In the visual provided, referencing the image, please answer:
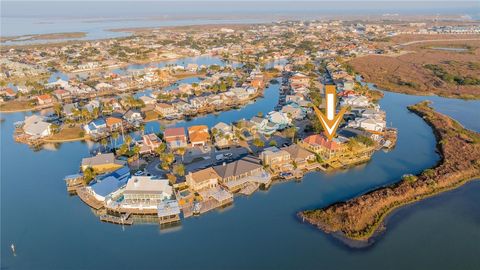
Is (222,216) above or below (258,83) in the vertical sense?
below

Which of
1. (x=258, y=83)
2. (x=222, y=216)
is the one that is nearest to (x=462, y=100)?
(x=258, y=83)

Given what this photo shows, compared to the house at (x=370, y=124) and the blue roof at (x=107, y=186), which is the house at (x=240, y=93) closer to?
the house at (x=370, y=124)

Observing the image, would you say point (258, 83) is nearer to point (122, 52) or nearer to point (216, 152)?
point (216, 152)

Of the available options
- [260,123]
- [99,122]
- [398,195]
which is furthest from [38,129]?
[398,195]

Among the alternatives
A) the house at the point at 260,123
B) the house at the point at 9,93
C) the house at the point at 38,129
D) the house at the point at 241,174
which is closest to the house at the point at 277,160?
the house at the point at 241,174

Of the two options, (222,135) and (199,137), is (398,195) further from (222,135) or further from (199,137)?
(199,137)

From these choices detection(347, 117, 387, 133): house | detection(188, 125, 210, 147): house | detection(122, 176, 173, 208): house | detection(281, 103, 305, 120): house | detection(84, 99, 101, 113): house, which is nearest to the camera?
detection(122, 176, 173, 208): house

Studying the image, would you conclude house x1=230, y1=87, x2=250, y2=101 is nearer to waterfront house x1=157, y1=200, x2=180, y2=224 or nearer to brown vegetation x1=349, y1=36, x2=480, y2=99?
brown vegetation x1=349, y1=36, x2=480, y2=99

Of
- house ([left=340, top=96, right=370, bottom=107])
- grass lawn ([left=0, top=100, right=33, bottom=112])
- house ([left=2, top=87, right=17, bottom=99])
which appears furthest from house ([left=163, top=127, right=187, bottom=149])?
house ([left=2, top=87, right=17, bottom=99])
